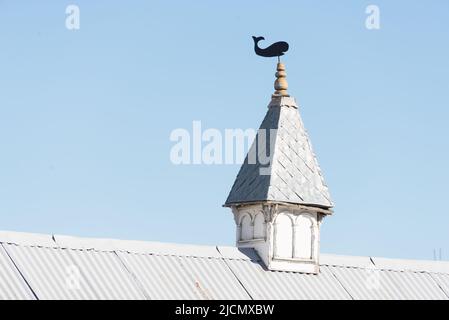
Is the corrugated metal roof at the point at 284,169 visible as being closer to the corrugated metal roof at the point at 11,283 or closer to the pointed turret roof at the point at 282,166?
the pointed turret roof at the point at 282,166

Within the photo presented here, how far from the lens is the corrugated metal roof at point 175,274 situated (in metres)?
34.2

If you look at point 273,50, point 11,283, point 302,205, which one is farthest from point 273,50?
point 11,283

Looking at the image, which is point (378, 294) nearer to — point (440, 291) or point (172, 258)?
point (440, 291)

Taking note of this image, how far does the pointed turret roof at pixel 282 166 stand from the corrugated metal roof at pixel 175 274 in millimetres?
1969

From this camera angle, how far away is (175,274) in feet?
122

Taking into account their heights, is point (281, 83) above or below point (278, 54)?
below

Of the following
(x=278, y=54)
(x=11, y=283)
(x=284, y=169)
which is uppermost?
(x=278, y=54)

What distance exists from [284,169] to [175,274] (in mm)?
5925

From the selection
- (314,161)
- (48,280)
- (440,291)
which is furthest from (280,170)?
(48,280)

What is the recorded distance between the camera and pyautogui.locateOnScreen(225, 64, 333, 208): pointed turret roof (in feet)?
134

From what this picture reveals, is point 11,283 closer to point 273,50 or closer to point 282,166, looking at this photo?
point 282,166

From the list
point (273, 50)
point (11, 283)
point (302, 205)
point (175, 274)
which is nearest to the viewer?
point (11, 283)

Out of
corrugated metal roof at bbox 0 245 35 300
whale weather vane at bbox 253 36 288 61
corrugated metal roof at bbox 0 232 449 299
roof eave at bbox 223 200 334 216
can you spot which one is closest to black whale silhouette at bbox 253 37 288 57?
whale weather vane at bbox 253 36 288 61
